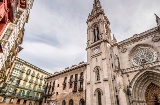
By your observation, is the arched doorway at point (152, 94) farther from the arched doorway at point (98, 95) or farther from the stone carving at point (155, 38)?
the stone carving at point (155, 38)

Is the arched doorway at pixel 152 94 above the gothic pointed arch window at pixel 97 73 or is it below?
below

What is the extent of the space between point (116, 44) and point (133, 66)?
5676 millimetres

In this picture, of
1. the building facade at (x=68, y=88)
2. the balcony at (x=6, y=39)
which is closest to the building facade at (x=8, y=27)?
the balcony at (x=6, y=39)

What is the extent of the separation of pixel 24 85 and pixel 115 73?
26.6 m

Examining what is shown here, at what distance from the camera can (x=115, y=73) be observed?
2105 centimetres

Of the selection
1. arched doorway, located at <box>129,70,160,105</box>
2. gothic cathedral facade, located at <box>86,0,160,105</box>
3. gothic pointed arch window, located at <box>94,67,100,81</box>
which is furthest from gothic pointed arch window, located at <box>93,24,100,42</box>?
arched doorway, located at <box>129,70,160,105</box>

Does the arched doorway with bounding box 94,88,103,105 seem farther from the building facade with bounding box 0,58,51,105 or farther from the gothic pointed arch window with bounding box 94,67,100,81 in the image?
the building facade with bounding box 0,58,51,105

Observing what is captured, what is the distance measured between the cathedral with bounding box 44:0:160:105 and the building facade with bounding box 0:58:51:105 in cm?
874

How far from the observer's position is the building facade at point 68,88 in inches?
966

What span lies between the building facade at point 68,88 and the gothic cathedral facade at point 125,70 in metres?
3.30

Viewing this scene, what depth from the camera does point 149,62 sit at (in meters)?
19.0

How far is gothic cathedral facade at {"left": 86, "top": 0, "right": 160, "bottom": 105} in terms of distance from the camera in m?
17.8

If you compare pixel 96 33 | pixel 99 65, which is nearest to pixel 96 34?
pixel 96 33

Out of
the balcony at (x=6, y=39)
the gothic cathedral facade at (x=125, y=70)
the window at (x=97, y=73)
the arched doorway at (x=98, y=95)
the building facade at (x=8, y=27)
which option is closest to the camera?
the building facade at (x=8, y=27)
